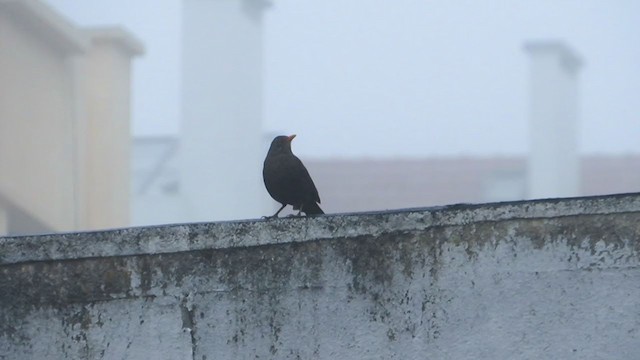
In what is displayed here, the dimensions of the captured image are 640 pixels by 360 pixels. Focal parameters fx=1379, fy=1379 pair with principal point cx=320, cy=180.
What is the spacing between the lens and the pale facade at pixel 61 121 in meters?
15.7

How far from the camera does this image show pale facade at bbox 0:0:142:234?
15727mm

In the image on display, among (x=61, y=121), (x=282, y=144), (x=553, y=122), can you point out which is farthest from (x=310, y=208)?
(x=553, y=122)

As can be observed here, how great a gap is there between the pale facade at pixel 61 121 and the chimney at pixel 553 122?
6.23 metres

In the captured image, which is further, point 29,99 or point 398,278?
point 29,99

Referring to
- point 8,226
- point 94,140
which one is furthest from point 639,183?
point 8,226

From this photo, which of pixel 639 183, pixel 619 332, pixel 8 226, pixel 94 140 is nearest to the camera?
pixel 619 332

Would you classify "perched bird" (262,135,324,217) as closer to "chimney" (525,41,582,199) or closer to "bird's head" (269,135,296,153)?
"bird's head" (269,135,296,153)

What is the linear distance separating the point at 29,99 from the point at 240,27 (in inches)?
136

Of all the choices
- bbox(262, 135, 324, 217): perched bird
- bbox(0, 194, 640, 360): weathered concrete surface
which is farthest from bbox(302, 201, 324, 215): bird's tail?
bbox(0, 194, 640, 360): weathered concrete surface

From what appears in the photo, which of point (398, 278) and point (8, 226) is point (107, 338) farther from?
point (8, 226)

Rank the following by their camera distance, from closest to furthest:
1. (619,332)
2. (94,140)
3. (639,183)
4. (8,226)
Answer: (619,332), (8,226), (94,140), (639,183)

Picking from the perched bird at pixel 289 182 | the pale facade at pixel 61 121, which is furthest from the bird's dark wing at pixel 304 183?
the pale facade at pixel 61 121

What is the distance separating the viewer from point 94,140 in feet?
60.3

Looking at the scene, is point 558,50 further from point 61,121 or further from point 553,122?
point 61,121
